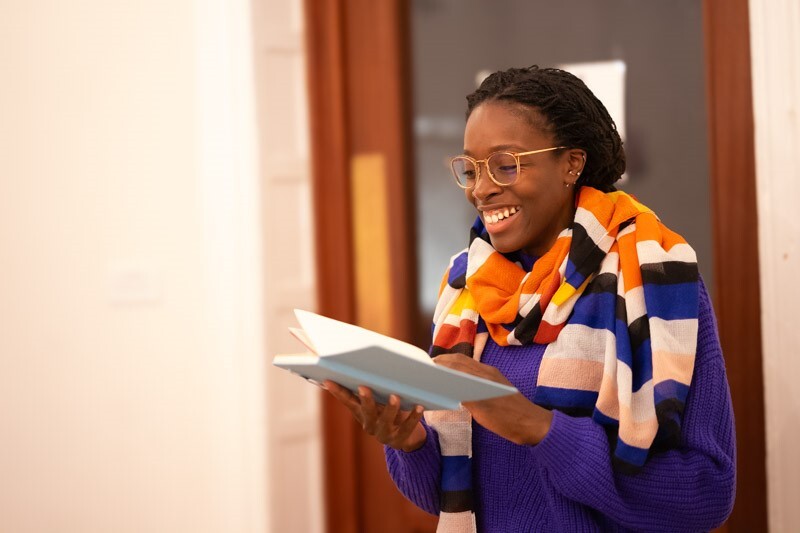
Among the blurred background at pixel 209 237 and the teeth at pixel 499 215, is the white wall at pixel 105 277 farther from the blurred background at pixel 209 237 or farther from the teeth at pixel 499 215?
the teeth at pixel 499 215

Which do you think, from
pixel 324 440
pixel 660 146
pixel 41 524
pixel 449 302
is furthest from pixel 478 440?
pixel 41 524

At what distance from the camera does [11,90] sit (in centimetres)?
271

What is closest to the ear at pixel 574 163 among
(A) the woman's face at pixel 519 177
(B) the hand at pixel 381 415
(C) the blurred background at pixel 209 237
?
(A) the woman's face at pixel 519 177

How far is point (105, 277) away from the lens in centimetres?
272

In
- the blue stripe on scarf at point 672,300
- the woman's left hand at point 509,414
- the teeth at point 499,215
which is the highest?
the teeth at point 499,215

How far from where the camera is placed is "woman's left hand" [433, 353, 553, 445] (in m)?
1.13

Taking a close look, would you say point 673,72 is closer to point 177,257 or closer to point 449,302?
point 449,302

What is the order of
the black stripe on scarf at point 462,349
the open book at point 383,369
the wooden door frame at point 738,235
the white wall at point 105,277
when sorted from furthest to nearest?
the white wall at point 105,277
the wooden door frame at point 738,235
the black stripe on scarf at point 462,349
the open book at point 383,369

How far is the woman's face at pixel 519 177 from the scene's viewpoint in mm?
1298

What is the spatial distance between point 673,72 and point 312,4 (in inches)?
43.7

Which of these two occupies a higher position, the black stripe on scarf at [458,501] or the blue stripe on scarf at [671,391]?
the blue stripe on scarf at [671,391]

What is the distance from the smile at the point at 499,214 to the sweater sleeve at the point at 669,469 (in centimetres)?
32

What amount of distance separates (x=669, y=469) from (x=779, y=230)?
32.9 inches

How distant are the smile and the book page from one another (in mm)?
296
